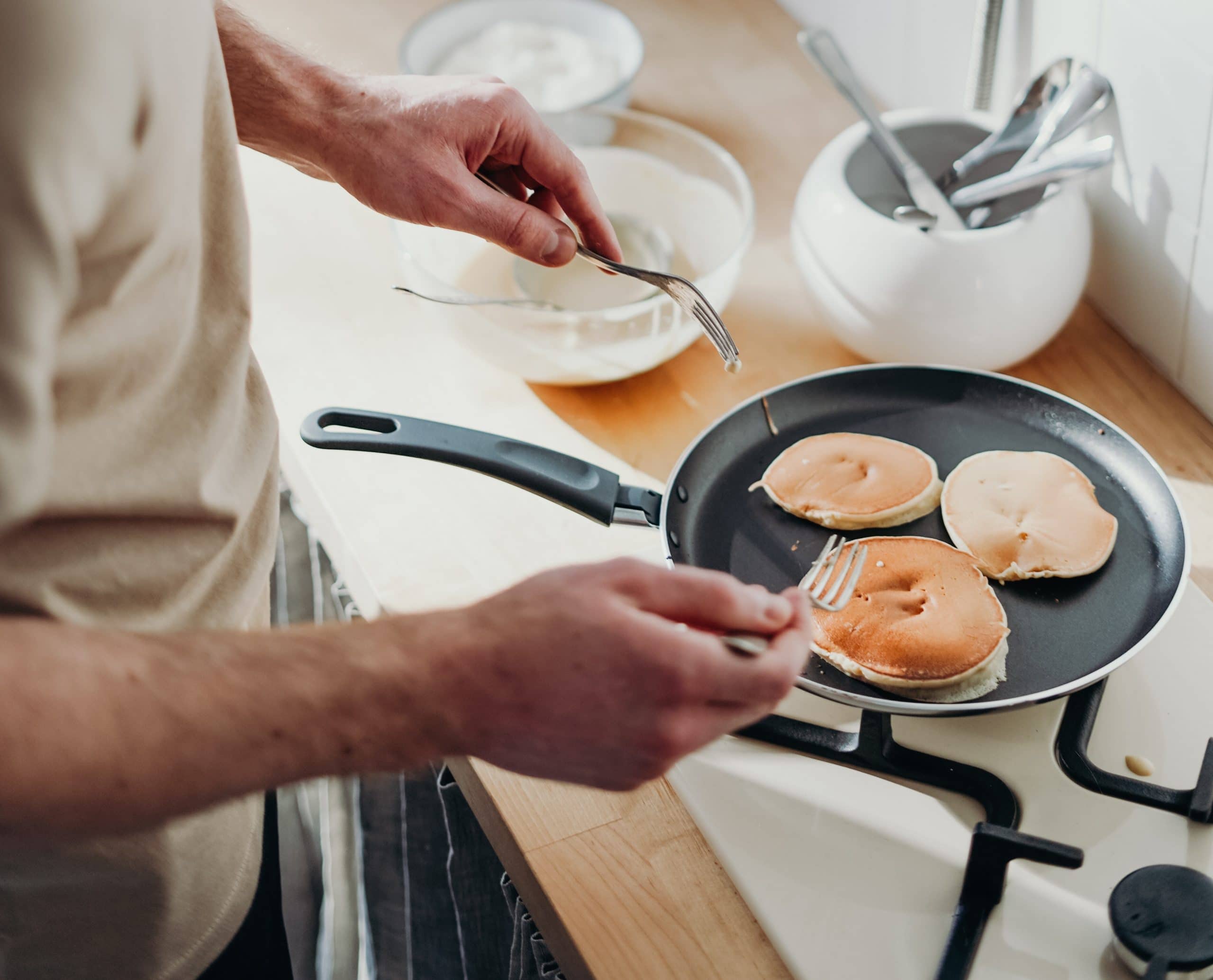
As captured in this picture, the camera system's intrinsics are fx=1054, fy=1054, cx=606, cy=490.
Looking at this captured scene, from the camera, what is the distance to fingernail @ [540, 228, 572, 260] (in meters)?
0.86

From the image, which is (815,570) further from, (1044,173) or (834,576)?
(1044,173)

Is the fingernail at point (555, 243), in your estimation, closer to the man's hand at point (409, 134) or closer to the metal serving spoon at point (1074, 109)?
the man's hand at point (409, 134)

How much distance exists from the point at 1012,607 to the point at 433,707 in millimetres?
504

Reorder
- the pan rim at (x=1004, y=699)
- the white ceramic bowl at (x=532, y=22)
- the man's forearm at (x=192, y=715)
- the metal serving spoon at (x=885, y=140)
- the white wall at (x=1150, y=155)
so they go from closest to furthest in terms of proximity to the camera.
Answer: the man's forearm at (x=192, y=715) < the pan rim at (x=1004, y=699) < the white wall at (x=1150, y=155) < the metal serving spoon at (x=885, y=140) < the white ceramic bowl at (x=532, y=22)

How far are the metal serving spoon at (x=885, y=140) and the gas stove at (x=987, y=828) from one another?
0.44 meters

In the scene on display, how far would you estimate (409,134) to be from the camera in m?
0.86

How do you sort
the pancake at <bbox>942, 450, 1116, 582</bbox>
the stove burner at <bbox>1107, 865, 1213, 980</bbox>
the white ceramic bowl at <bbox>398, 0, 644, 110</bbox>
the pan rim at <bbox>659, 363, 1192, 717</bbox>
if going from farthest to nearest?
1. the white ceramic bowl at <bbox>398, 0, 644, 110</bbox>
2. the pancake at <bbox>942, 450, 1116, 582</bbox>
3. the pan rim at <bbox>659, 363, 1192, 717</bbox>
4. the stove burner at <bbox>1107, 865, 1213, 980</bbox>

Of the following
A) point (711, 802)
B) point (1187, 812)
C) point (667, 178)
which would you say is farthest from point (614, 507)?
point (667, 178)

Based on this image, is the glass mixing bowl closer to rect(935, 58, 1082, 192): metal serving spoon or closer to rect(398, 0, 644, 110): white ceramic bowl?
rect(398, 0, 644, 110): white ceramic bowl

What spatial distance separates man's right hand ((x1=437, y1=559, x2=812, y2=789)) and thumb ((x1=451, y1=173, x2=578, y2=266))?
0.40 meters

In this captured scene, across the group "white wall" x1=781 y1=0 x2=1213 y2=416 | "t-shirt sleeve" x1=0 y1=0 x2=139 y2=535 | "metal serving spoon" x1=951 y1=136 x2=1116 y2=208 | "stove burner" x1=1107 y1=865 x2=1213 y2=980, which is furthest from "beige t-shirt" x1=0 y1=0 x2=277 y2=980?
"white wall" x1=781 y1=0 x2=1213 y2=416

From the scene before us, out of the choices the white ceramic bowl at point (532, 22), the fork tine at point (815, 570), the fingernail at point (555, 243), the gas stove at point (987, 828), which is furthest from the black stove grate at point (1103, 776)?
the white ceramic bowl at point (532, 22)

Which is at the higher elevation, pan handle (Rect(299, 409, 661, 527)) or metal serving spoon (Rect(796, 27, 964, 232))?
metal serving spoon (Rect(796, 27, 964, 232))

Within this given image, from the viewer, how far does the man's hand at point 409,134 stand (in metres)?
0.86
